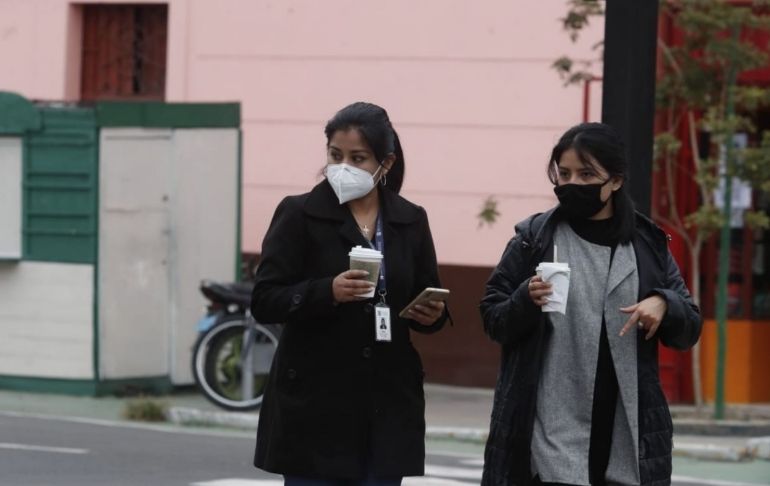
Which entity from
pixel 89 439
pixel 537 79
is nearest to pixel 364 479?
pixel 89 439

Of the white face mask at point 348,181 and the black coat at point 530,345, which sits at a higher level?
the white face mask at point 348,181

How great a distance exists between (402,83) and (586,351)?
33.5 ft

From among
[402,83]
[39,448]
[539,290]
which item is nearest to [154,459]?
[39,448]

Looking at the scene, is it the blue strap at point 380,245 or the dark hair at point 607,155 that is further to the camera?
the blue strap at point 380,245

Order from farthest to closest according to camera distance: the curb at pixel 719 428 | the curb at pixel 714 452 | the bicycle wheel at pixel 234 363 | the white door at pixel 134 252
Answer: the white door at pixel 134 252 → the bicycle wheel at pixel 234 363 → the curb at pixel 719 428 → the curb at pixel 714 452

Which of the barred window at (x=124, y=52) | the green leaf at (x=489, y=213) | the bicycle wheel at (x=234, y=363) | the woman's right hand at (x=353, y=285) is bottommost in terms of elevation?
the bicycle wheel at (x=234, y=363)

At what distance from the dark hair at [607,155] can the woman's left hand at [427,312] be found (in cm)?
49

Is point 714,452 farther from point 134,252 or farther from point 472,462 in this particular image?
point 134,252

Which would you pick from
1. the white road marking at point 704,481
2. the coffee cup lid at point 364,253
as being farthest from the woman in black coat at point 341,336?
the white road marking at point 704,481

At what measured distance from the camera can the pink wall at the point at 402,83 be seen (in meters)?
14.5

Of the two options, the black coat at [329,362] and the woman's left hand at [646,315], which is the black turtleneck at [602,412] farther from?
the black coat at [329,362]

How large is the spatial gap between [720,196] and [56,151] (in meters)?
5.03

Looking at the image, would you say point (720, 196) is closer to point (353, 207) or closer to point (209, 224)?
point (209, 224)

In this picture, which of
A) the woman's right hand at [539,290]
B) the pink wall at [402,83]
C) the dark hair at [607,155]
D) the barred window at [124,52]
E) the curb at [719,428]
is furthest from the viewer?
the barred window at [124,52]
